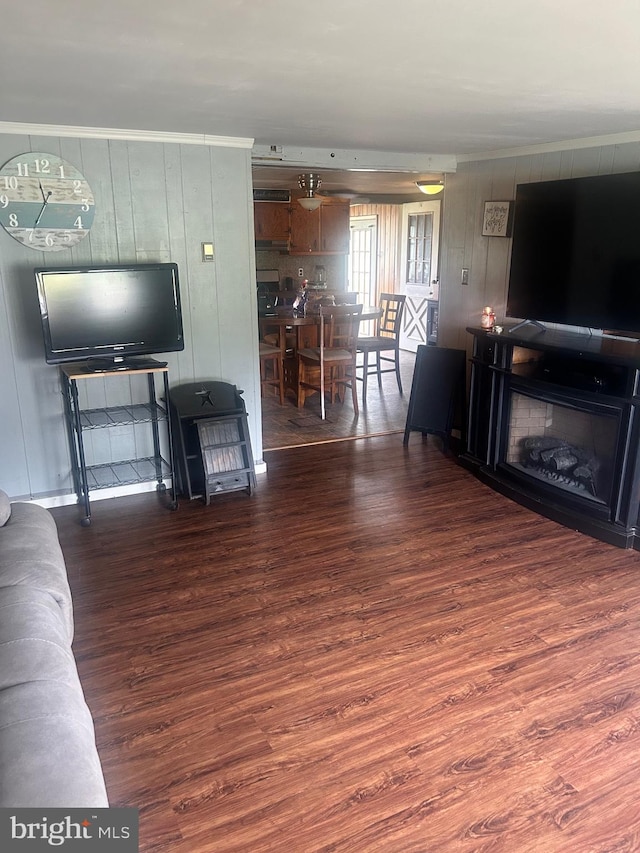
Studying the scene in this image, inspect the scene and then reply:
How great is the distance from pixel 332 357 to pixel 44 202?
9.61 feet

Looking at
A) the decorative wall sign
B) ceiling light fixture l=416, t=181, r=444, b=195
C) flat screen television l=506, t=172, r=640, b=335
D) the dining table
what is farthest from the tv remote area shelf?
ceiling light fixture l=416, t=181, r=444, b=195

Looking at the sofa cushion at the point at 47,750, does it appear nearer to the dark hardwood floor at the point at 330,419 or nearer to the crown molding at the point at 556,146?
the dark hardwood floor at the point at 330,419

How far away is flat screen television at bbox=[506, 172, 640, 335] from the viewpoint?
349 cm

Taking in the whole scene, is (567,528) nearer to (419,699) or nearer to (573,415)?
(573,415)

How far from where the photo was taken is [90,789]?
4.16 feet

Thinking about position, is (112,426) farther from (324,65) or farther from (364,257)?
(364,257)

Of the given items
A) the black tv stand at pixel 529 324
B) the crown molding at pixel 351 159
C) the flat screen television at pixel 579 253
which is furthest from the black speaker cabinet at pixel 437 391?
the crown molding at pixel 351 159

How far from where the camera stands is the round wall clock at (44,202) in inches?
137

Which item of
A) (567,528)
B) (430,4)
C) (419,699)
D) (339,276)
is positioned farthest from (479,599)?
(339,276)

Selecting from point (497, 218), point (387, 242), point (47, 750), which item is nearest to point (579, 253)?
point (497, 218)

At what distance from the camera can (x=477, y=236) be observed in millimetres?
4852

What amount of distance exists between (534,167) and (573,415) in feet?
5.62

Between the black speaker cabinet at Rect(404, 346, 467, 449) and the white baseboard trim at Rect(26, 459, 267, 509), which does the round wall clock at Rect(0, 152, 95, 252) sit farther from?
the black speaker cabinet at Rect(404, 346, 467, 449)

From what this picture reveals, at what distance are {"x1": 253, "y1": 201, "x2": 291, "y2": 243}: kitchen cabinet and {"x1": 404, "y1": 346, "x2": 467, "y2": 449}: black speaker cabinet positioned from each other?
11.8 feet
